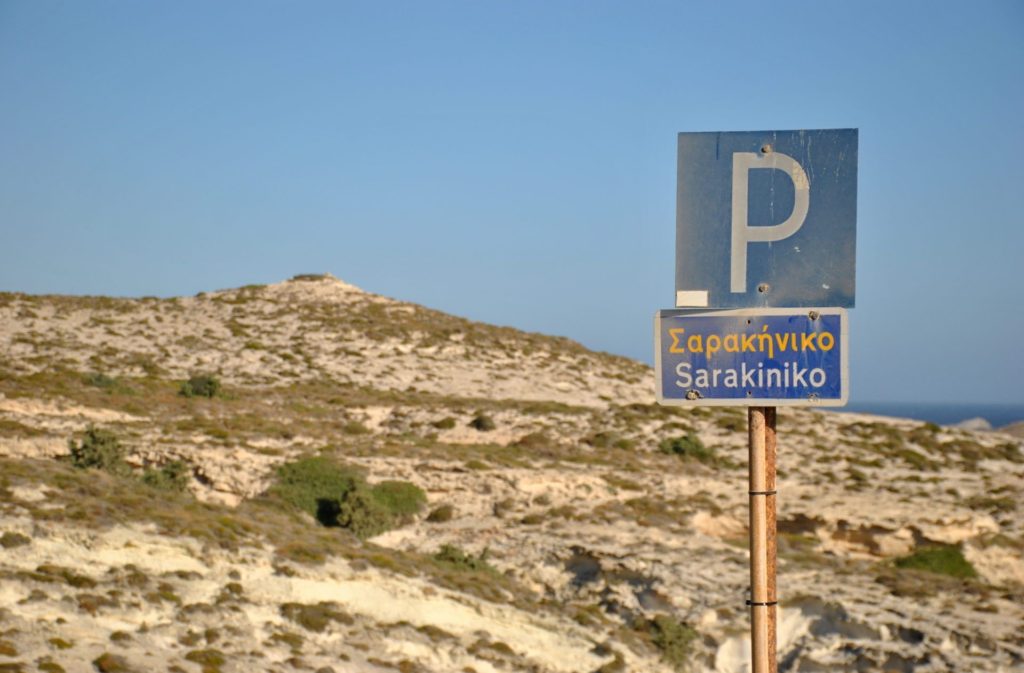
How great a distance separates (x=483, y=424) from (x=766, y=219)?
1246 inches

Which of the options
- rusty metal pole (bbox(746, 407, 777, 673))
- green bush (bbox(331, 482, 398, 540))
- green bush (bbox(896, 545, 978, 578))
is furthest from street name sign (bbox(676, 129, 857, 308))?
green bush (bbox(896, 545, 978, 578))

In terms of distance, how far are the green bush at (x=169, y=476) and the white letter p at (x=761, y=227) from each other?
22.1 m

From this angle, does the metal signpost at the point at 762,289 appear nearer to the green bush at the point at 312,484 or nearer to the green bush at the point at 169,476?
the green bush at the point at 169,476

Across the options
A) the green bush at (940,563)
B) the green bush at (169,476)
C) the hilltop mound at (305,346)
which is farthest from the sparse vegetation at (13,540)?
the hilltop mound at (305,346)

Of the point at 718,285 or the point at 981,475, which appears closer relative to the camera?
the point at 718,285

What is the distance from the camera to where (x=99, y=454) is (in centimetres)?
2591

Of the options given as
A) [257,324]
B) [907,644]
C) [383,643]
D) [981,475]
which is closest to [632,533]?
[907,644]

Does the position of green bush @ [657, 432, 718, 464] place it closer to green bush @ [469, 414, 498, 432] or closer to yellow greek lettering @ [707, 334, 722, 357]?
green bush @ [469, 414, 498, 432]

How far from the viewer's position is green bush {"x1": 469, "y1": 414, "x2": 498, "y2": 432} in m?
37.1

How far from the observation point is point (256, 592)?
19.9m

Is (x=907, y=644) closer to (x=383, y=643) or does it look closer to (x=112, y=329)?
(x=383, y=643)

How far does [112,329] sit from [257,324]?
710cm

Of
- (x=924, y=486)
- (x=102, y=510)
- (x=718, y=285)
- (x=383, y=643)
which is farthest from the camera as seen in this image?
(x=924, y=486)

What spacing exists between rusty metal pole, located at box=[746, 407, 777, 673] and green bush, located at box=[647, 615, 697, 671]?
1634cm
